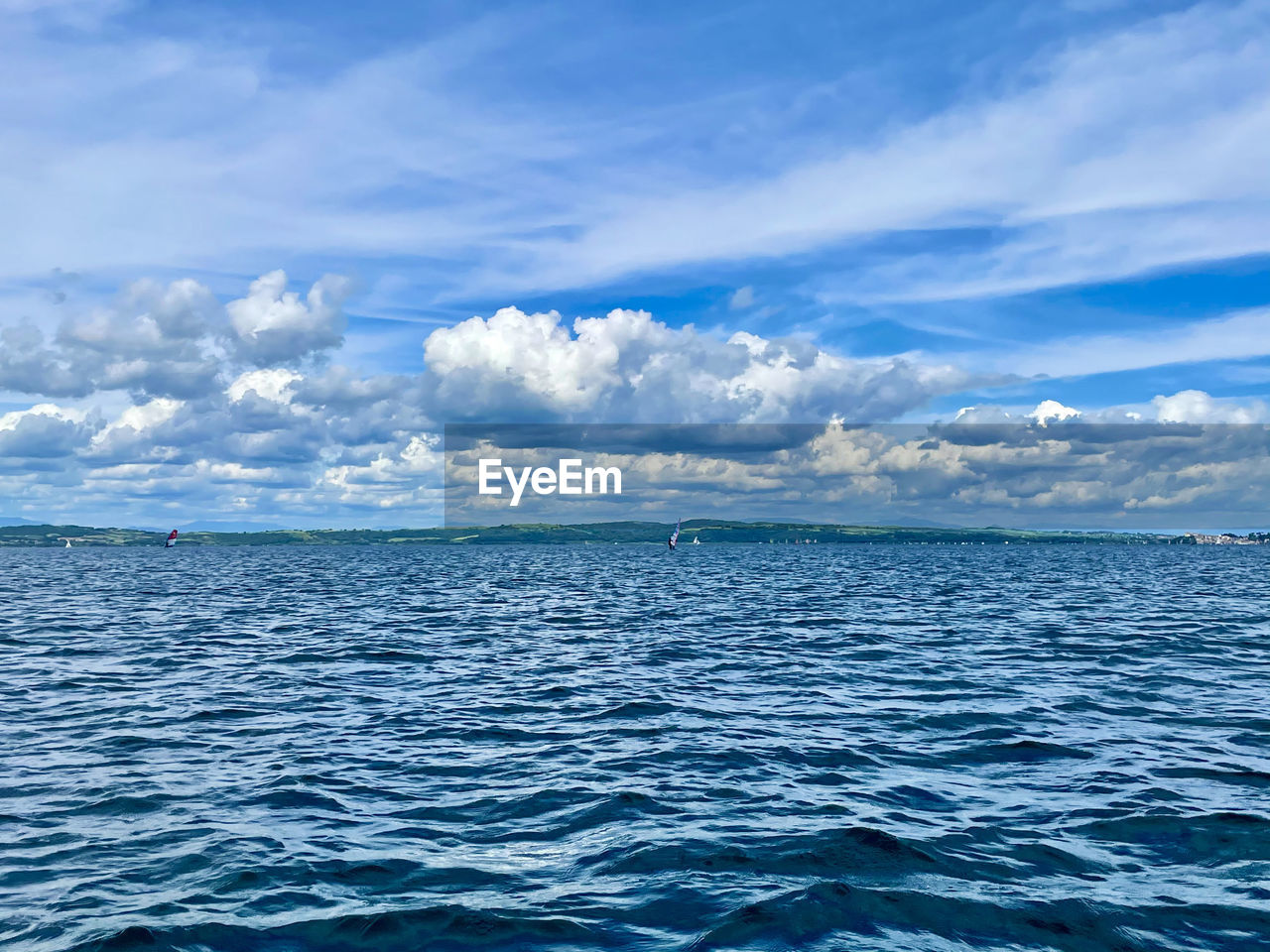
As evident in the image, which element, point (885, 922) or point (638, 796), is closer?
point (885, 922)

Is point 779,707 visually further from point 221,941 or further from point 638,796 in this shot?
point 221,941

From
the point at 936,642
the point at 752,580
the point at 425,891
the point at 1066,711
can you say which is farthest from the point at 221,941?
the point at 752,580

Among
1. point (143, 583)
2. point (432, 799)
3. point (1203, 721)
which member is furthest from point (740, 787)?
point (143, 583)

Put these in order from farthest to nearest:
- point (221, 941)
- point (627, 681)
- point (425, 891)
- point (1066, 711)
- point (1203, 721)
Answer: point (627, 681), point (1066, 711), point (1203, 721), point (425, 891), point (221, 941)

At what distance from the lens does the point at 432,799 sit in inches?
746

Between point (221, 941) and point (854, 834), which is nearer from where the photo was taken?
point (221, 941)

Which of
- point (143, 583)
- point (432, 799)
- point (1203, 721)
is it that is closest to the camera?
point (432, 799)

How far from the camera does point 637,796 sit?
19.0 m

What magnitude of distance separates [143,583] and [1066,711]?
340 ft

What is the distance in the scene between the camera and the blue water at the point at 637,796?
43.2 ft

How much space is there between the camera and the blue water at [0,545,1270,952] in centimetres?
1316

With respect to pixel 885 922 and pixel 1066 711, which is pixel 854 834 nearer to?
pixel 885 922

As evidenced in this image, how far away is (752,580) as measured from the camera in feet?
363

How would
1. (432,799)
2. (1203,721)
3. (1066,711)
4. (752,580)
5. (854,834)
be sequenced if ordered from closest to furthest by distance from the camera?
(854,834), (432,799), (1203,721), (1066,711), (752,580)
